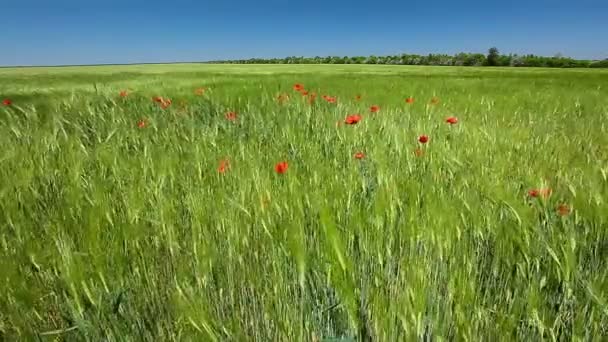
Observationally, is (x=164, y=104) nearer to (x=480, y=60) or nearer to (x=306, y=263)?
(x=306, y=263)

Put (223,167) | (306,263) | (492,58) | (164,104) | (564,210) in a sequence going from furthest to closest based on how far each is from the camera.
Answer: (492,58), (164,104), (223,167), (564,210), (306,263)

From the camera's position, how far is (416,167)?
5.34ft

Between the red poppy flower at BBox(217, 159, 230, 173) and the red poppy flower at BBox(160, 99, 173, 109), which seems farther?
the red poppy flower at BBox(160, 99, 173, 109)

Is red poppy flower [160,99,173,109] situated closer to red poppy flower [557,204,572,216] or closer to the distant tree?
red poppy flower [557,204,572,216]

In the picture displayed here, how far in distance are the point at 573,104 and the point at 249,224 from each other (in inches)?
220

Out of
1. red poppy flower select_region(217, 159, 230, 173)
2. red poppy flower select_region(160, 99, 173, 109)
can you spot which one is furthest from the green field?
red poppy flower select_region(160, 99, 173, 109)

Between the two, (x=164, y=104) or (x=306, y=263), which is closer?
(x=306, y=263)

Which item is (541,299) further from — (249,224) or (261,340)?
(249,224)

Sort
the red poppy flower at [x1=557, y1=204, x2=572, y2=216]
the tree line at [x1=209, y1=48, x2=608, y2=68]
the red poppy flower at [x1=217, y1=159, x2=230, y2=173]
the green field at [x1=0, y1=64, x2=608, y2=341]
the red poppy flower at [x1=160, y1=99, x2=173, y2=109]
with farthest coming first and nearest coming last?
the tree line at [x1=209, y1=48, x2=608, y2=68]
the red poppy flower at [x1=160, y1=99, x2=173, y2=109]
the red poppy flower at [x1=217, y1=159, x2=230, y2=173]
the red poppy flower at [x1=557, y1=204, x2=572, y2=216]
the green field at [x1=0, y1=64, x2=608, y2=341]

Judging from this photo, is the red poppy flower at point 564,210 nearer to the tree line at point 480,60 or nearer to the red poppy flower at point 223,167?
the red poppy flower at point 223,167

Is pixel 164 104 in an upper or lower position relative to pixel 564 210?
upper

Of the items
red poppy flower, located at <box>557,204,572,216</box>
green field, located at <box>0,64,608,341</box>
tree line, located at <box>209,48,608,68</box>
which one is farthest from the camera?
tree line, located at <box>209,48,608,68</box>

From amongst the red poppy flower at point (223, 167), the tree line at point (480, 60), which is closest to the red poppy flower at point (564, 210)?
the red poppy flower at point (223, 167)

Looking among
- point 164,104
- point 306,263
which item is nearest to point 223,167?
point 306,263
